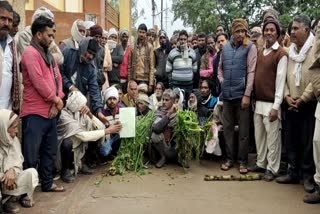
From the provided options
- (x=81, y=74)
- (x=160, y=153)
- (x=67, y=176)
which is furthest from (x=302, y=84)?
(x=67, y=176)

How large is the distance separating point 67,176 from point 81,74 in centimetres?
137

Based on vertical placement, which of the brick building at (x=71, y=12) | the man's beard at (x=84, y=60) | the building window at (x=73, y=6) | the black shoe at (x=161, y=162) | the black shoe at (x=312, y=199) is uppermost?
the building window at (x=73, y=6)

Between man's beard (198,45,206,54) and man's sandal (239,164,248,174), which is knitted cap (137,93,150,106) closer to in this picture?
man's sandal (239,164,248,174)

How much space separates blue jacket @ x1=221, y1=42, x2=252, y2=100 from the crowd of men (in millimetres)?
14

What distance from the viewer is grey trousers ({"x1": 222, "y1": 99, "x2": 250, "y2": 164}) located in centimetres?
571

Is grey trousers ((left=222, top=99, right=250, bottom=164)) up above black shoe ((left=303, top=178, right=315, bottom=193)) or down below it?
above

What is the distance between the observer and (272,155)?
537cm

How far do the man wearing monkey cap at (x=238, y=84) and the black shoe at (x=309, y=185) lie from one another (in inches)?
36.0

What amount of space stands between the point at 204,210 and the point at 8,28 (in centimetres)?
272

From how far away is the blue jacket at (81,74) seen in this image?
5496 millimetres

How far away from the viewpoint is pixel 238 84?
18.5 ft

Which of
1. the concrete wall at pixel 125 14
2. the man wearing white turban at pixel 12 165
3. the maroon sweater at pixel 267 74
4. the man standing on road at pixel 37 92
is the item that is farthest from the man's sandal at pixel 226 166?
the concrete wall at pixel 125 14

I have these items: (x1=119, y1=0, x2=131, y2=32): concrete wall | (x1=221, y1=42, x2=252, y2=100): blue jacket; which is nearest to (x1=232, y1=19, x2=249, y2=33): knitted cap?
(x1=221, y1=42, x2=252, y2=100): blue jacket

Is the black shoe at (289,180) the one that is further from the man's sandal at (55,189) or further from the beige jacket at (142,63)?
the beige jacket at (142,63)
